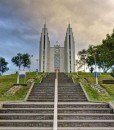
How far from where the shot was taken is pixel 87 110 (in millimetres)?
12398

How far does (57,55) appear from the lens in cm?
11238

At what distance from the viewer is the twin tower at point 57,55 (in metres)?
110

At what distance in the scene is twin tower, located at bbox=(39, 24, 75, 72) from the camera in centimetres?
11050

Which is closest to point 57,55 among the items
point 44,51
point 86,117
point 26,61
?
→ point 44,51

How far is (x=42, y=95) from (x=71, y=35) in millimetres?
97321

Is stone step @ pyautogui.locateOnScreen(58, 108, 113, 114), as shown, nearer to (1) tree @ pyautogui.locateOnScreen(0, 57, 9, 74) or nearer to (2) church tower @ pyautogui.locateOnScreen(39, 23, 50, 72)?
(1) tree @ pyautogui.locateOnScreen(0, 57, 9, 74)

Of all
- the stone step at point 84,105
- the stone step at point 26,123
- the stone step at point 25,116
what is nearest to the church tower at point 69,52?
the stone step at point 84,105

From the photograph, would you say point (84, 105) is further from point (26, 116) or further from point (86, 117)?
point (26, 116)

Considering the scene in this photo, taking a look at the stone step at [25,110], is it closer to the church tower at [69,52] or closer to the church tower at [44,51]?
the church tower at [44,51]

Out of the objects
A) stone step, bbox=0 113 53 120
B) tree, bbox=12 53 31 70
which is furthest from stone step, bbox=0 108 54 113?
tree, bbox=12 53 31 70

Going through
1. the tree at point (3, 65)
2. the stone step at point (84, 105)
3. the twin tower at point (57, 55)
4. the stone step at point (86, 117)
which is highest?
the twin tower at point (57, 55)

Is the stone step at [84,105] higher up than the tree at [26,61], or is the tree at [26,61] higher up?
the tree at [26,61]

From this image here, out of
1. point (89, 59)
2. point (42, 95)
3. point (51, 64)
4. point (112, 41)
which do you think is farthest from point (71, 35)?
point (42, 95)

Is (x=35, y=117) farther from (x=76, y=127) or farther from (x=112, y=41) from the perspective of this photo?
(x=112, y=41)
